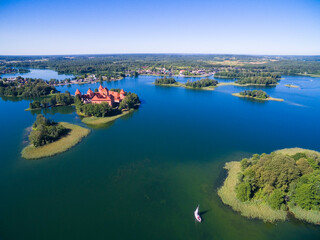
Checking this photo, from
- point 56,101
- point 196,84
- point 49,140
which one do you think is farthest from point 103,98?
point 196,84

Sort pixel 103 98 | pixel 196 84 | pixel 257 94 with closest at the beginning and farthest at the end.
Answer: pixel 103 98 → pixel 257 94 → pixel 196 84

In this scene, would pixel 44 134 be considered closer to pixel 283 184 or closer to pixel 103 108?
pixel 103 108

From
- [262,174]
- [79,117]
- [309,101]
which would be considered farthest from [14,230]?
[309,101]

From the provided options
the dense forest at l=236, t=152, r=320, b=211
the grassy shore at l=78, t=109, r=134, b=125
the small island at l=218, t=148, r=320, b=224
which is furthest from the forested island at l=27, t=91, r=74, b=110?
the dense forest at l=236, t=152, r=320, b=211

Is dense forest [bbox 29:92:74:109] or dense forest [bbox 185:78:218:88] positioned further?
dense forest [bbox 185:78:218:88]

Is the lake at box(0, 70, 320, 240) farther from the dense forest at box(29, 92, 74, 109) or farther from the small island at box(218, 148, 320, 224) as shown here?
the dense forest at box(29, 92, 74, 109)

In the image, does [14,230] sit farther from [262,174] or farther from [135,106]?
[135,106]
